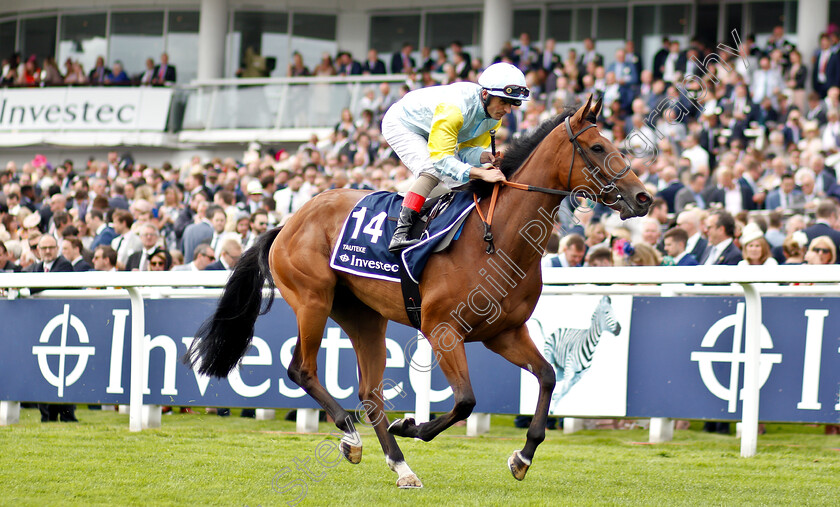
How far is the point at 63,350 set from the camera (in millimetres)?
7438

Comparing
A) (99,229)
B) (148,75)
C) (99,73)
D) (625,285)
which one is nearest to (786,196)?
(625,285)

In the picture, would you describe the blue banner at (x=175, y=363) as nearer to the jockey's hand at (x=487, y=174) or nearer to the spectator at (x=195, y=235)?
the jockey's hand at (x=487, y=174)

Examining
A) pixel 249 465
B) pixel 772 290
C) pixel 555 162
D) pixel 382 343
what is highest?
pixel 555 162

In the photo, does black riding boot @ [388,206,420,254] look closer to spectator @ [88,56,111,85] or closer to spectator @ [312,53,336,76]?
spectator @ [312,53,336,76]

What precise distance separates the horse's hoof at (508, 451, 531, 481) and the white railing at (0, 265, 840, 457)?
5.49 feet

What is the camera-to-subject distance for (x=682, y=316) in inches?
243

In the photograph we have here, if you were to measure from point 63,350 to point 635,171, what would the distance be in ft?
18.5

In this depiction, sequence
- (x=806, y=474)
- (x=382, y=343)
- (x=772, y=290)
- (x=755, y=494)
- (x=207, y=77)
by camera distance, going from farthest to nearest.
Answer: (x=207, y=77) < (x=772, y=290) < (x=382, y=343) < (x=806, y=474) < (x=755, y=494)

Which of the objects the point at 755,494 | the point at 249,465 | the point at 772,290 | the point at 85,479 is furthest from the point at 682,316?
the point at 85,479

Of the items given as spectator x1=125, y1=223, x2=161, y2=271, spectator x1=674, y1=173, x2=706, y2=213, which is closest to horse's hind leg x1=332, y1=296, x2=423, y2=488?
spectator x1=125, y1=223, x2=161, y2=271

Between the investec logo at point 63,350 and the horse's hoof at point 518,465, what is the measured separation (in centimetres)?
384

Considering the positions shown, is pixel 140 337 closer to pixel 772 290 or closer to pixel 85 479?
pixel 85 479

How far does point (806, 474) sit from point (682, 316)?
1374mm

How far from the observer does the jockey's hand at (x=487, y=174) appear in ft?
16.0
